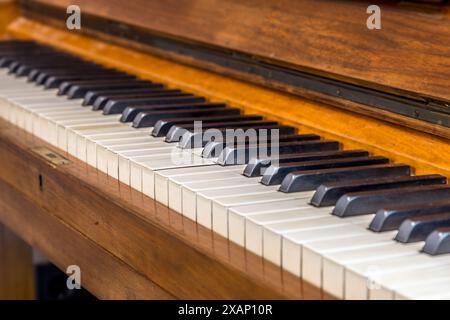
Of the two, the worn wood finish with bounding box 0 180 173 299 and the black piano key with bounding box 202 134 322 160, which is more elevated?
the black piano key with bounding box 202 134 322 160

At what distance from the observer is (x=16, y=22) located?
12.5ft

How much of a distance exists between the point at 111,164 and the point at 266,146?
0.33 metres

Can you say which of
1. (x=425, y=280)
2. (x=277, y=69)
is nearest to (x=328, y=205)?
(x=425, y=280)

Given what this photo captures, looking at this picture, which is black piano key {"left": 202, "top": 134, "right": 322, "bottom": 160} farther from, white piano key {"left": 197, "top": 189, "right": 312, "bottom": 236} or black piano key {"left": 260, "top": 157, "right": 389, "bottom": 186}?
white piano key {"left": 197, "top": 189, "right": 312, "bottom": 236}

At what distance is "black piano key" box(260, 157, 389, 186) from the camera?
167cm

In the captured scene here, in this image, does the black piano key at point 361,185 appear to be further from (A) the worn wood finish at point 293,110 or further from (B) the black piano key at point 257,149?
(B) the black piano key at point 257,149

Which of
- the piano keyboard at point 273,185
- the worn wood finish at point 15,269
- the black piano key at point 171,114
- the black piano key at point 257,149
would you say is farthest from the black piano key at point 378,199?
the worn wood finish at point 15,269

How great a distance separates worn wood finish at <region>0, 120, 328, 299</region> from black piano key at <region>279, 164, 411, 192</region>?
0.58ft

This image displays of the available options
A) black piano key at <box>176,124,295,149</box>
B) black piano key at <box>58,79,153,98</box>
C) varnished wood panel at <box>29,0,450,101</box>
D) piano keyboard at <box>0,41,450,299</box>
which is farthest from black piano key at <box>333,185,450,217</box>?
black piano key at <box>58,79,153,98</box>

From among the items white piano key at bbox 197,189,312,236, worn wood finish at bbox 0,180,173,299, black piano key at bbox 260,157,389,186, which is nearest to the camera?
white piano key at bbox 197,189,312,236

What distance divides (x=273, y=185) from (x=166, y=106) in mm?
722

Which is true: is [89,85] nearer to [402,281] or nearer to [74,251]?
[74,251]

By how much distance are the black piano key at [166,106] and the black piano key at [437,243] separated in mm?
1087
